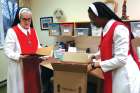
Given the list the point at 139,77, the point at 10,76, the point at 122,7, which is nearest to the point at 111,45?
the point at 139,77

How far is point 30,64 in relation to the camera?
2.83 m

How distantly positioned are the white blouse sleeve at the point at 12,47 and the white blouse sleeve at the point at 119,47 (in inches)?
48.3

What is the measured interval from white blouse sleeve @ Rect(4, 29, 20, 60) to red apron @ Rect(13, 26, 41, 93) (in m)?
0.05

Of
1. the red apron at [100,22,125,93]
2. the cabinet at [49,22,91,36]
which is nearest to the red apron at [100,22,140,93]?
the red apron at [100,22,125,93]

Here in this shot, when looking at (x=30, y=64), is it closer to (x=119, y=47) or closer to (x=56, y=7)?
(x=119, y=47)

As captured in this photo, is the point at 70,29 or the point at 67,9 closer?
the point at 70,29

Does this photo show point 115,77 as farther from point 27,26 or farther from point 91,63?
point 27,26

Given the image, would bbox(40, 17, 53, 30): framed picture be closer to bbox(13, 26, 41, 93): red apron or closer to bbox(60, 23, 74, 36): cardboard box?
bbox(60, 23, 74, 36): cardboard box

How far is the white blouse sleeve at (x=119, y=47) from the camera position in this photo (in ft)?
6.08

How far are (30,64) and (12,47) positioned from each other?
32cm

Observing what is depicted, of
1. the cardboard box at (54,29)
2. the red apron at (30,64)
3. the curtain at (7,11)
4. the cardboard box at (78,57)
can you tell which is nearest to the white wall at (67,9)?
the cardboard box at (54,29)

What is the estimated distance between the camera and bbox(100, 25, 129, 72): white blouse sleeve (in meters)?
1.85

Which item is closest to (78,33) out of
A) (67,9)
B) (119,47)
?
(67,9)

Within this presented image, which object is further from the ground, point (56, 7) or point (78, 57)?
point (56, 7)
